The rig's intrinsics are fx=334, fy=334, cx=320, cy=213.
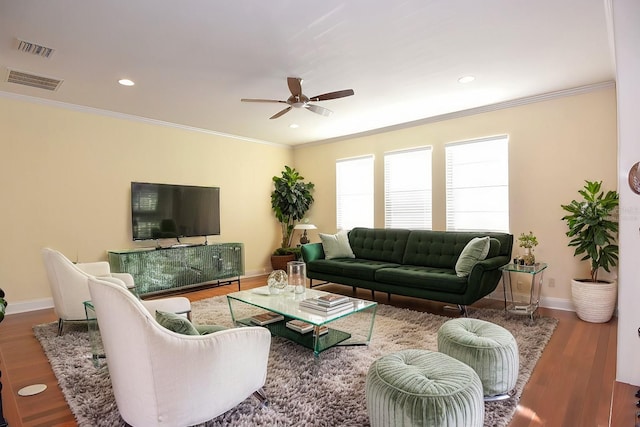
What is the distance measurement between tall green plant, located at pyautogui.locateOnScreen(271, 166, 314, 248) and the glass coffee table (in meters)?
3.43

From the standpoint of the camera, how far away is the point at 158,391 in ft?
5.17

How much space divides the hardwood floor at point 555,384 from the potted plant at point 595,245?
18 centimetres

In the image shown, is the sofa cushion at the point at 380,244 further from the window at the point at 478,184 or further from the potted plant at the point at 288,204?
the potted plant at the point at 288,204

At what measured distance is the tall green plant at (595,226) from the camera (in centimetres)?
355

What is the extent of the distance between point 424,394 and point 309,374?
1.12 m

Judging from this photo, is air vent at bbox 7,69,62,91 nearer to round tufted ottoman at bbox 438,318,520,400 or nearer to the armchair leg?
the armchair leg

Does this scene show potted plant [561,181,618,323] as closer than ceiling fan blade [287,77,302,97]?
No

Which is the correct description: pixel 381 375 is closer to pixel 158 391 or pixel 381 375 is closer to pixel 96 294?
pixel 158 391

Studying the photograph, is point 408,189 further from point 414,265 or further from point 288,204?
point 288,204

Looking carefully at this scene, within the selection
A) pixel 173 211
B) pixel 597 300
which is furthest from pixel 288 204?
pixel 597 300

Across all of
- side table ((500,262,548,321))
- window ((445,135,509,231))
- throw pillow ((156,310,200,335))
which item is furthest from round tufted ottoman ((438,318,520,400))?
window ((445,135,509,231))

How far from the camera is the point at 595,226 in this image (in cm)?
358

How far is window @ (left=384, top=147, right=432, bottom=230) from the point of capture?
5328 mm

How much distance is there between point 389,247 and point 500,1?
11.0 ft
